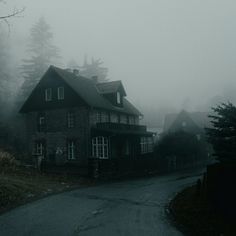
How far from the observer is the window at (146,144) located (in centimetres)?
4932

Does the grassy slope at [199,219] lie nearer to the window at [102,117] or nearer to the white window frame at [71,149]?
the white window frame at [71,149]

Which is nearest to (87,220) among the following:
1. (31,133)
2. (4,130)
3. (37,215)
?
(37,215)

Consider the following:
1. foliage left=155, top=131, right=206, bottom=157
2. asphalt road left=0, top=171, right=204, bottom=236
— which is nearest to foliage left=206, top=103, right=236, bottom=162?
asphalt road left=0, top=171, right=204, bottom=236

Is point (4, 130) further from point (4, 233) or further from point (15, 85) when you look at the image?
point (4, 233)

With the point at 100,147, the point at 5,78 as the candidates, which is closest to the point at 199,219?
the point at 100,147

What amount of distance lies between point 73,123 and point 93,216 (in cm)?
2700

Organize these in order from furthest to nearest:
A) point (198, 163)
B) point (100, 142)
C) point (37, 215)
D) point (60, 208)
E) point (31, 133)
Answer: point (198, 163), point (31, 133), point (100, 142), point (60, 208), point (37, 215)

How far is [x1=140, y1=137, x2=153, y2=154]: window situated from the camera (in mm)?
49322

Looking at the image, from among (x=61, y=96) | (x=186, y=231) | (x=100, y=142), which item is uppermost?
Result: (x=61, y=96)

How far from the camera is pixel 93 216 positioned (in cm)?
1408

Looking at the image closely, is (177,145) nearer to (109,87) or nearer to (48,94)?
(109,87)

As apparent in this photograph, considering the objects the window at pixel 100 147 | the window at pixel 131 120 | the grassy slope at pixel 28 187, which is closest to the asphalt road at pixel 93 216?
the grassy slope at pixel 28 187

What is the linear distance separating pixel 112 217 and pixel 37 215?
114 inches

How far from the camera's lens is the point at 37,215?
566 inches
